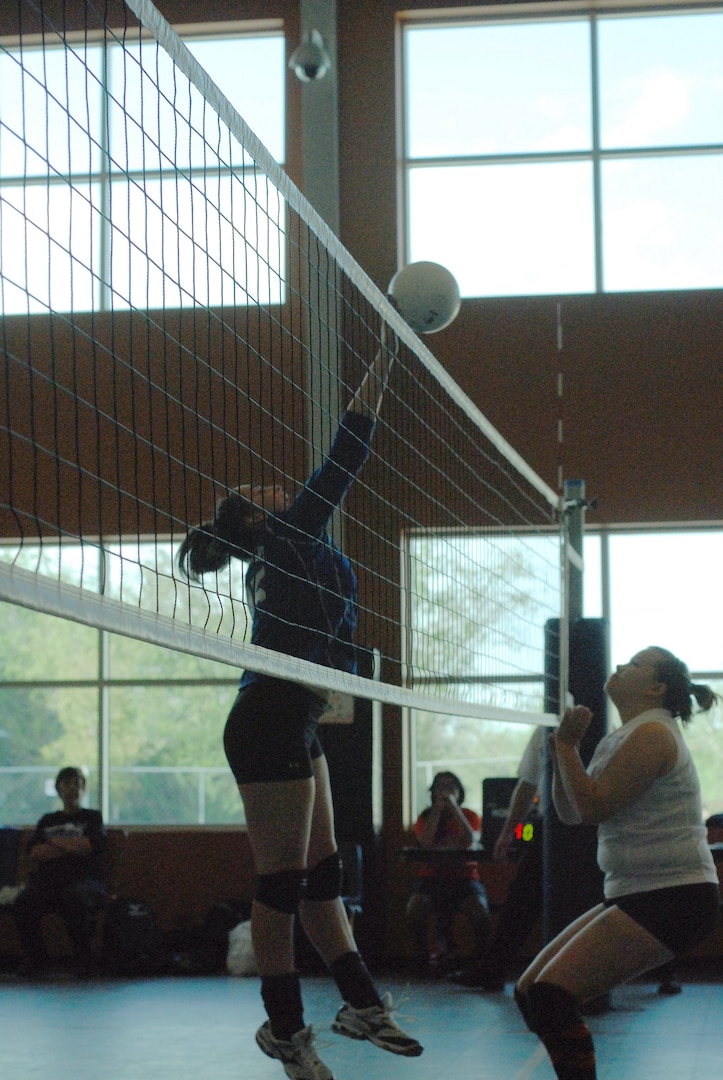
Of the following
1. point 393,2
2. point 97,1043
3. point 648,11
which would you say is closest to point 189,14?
point 393,2

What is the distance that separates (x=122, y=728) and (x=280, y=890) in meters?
6.71

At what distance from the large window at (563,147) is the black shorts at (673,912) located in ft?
22.7

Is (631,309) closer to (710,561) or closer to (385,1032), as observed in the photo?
(710,561)

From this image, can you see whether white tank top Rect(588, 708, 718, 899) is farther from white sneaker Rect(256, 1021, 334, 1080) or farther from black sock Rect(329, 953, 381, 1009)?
white sneaker Rect(256, 1021, 334, 1080)

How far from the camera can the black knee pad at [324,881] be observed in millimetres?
3490

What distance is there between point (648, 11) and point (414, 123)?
198cm

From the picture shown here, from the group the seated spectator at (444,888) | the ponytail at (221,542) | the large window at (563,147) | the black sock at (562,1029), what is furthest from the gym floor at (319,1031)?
the large window at (563,147)

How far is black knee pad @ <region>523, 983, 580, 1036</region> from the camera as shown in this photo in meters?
3.00

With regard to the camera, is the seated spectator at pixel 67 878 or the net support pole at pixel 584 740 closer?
the net support pole at pixel 584 740

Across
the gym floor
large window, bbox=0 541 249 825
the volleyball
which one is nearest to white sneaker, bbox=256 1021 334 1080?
the gym floor

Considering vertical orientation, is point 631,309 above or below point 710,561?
above

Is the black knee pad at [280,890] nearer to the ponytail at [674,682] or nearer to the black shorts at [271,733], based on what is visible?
the black shorts at [271,733]

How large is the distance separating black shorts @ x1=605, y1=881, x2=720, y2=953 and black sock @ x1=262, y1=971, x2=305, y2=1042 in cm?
90

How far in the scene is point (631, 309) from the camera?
9203 millimetres
